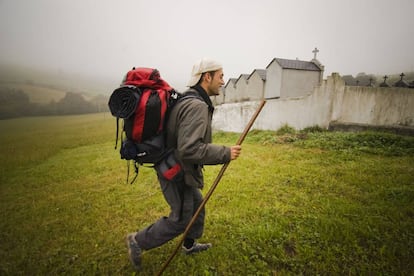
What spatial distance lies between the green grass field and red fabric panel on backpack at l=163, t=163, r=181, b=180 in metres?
1.37

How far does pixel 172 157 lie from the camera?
2.27 metres

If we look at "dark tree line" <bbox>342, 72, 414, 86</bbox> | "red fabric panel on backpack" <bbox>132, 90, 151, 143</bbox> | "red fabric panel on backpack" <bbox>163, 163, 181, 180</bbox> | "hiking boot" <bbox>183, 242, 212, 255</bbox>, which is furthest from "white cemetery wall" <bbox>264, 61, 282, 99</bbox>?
"red fabric panel on backpack" <bbox>132, 90, 151, 143</bbox>

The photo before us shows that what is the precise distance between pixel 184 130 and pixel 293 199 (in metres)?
3.38

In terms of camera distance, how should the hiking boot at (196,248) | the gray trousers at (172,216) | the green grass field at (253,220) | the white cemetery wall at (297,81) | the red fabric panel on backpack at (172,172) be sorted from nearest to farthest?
the red fabric panel on backpack at (172,172) → the gray trousers at (172,216) → the green grass field at (253,220) → the hiking boot at (196,248) → the white cemetery wall at (297,81)

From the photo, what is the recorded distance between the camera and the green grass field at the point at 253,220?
8.75 feet

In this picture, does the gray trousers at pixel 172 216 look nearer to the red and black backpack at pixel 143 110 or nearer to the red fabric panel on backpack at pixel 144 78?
the red and black backpack at pixel 143 110

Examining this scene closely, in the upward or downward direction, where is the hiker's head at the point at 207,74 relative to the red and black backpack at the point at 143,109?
upward

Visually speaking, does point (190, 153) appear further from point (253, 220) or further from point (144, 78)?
point (253, 220)

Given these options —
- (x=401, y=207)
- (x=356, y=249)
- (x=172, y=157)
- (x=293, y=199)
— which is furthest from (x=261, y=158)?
(x=172, y=157)

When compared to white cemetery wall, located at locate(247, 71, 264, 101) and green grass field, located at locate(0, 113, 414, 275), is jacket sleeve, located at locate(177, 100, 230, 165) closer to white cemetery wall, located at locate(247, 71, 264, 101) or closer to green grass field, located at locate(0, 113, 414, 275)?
green grass field, located at locate(0, 113, 414, 275)

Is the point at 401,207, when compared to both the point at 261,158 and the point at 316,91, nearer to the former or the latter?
the point at 261,158

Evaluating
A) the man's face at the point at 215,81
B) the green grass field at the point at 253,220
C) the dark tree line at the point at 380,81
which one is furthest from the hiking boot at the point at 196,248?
the dark tree line at the point at 380,81

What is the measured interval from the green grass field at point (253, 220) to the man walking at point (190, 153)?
61 centimetres

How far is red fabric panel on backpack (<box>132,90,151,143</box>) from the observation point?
1944 millimetres
